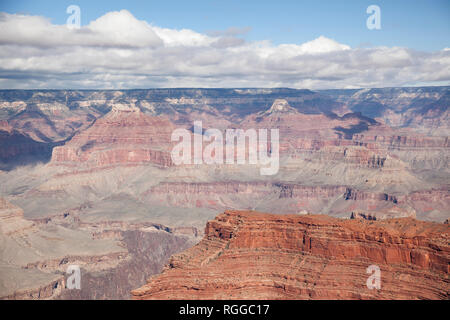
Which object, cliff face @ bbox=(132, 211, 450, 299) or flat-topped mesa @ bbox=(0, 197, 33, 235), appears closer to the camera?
cliff face @ bbox=(132, 211, 450, 299)

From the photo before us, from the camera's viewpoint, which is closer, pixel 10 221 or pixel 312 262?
pixel 312 262

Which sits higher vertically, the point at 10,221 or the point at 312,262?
the point at 312,262

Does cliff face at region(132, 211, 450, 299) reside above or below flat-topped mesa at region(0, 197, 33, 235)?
above

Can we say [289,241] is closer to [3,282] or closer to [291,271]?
[291,271]


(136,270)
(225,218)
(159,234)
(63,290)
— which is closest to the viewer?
(225,218)

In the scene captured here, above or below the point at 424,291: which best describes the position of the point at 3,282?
below

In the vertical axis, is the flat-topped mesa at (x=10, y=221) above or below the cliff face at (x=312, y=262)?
below

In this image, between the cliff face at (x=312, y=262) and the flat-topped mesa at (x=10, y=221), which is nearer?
the cliff face at (x=312, y=262)
